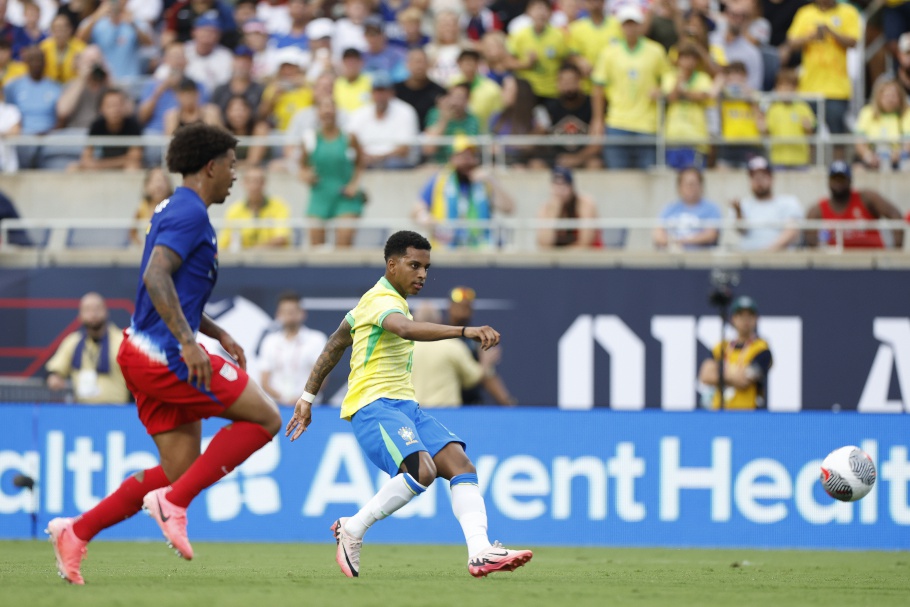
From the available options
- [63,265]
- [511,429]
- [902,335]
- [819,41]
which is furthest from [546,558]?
[819,41]

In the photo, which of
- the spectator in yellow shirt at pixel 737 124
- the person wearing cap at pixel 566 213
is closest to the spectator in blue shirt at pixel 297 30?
the person wearing cap at pixel 566 213

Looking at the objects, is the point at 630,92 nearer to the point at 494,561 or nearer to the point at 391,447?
the point at 391,447

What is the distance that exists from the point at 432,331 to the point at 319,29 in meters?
12.1

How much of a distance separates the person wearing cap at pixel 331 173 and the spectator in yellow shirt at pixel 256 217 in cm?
39

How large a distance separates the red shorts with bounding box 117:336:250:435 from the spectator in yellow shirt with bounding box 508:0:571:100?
1129cm

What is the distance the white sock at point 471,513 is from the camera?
27.1 feet

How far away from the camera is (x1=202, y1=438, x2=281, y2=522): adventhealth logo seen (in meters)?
13.7

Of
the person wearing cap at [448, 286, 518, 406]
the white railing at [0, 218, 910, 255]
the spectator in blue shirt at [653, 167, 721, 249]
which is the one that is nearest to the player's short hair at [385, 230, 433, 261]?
the person wearing cap at [448, 286, 518, 406]

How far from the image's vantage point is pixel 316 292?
1639cm

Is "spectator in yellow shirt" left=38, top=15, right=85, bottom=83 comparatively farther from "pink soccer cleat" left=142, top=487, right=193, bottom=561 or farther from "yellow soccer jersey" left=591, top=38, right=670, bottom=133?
"pink soccer cleat" left=142, top=487, right=193, bottom=561

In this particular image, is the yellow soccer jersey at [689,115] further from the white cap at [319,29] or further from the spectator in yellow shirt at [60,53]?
the spectator in yellow shirt at [60,53]

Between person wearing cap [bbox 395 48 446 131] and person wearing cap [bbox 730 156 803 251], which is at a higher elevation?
person wearing cap [bbox 395 48 446 131]

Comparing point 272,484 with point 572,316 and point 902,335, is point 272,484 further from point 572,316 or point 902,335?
point 902,335

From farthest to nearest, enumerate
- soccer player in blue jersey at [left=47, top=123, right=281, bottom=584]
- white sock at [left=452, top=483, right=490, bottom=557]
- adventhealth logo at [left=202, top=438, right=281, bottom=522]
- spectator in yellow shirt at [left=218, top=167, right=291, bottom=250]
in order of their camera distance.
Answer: spectator in yellow shirt at [left=218, top=167, right=291, bottom=250] < adventhealth logo at [left=202, top=438, right=281, bottom=522] < white sock at [left=452, top=483, right=490, bottom=557] < soccer player in blue jersey at [left=47, top=123, right=281, bottom=584]
